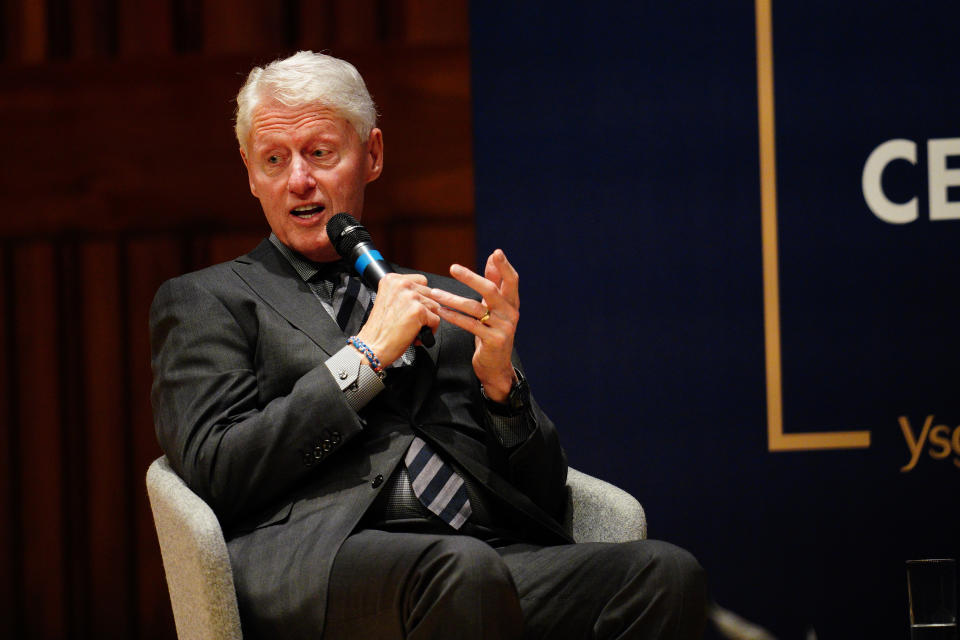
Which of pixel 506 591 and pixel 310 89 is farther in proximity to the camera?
pixel 310 89

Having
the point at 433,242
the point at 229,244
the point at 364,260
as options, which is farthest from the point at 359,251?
the point at 229,244

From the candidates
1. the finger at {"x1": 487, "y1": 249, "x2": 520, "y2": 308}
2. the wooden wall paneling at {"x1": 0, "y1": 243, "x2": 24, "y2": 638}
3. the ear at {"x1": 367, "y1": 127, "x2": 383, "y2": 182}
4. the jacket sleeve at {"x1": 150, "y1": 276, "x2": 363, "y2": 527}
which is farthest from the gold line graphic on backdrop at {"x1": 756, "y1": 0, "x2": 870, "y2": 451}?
the wooden wall paneling at {"x1": 0, "y1": 243, "x2": 24, "y2": 638}

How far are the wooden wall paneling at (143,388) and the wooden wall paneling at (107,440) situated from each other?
20 millimetres

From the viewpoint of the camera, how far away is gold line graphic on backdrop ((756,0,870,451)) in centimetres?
304

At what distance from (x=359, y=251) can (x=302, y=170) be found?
1.02 ft

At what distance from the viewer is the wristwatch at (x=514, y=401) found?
2025 mm

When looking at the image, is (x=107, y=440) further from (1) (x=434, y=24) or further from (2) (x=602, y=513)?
(2) (x=602, y=513)

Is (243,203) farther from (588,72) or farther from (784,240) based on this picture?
(784,240)

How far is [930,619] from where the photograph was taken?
203 cm

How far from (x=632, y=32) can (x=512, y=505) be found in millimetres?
1628

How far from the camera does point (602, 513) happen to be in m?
2.11

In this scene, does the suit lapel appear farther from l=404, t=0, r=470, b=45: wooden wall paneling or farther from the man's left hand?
l=404, t=0, r=470, b=45: wooden wall paneling

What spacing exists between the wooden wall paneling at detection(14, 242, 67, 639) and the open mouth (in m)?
1.22

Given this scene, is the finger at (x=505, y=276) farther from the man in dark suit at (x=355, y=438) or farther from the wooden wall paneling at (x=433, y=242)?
the wooden wall paneling at (x=433, y=242)
